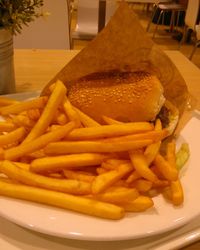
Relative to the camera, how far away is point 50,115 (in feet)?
2.58

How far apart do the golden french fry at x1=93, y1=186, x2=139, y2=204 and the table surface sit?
10cm

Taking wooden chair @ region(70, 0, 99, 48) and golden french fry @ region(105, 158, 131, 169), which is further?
wooden chair @ region(70, 0, 99, 48)

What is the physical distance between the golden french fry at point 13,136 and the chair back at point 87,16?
385cm

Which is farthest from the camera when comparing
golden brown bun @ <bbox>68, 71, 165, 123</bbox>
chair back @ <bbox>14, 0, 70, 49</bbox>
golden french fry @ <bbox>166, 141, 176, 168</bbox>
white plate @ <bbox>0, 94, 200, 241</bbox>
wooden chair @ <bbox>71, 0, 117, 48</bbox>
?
wooden chair @ <bbox>71, 0, 117, 48</bbox>

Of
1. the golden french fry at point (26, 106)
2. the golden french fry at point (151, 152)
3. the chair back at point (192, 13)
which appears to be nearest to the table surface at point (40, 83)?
the golden french fry at point (151, 152)

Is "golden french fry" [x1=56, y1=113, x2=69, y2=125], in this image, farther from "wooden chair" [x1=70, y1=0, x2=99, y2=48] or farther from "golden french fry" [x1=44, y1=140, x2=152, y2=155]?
"wooden chair" [x1=70, y1=0, x2=99, y2=48]

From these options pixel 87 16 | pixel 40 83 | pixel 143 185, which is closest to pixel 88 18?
pixel 87 16

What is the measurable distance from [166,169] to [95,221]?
0.58ft

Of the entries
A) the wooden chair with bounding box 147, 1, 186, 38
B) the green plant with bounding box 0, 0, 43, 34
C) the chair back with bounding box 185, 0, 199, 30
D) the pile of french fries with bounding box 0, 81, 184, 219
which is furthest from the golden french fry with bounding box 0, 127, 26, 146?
the wooden chair with bounding box 147, 1, 186, 38

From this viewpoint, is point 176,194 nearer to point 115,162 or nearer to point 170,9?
point 115,162

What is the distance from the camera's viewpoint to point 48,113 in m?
0.79

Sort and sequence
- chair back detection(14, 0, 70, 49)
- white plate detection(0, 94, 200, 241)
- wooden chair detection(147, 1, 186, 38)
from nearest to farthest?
white plate detection(0, 94, 200, 241) → chair back detection(14, 0, 70, 49) → wooden chair detection(147, 1, 186, 38)

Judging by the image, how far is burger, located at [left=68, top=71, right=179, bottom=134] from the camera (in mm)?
956

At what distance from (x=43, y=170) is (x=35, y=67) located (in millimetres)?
957
